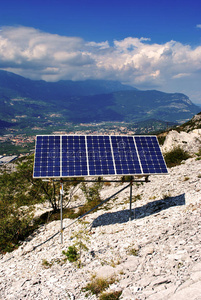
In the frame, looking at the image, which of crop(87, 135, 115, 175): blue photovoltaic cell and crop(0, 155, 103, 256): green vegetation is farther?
crop(0, 155, 103, 256): green vegetation

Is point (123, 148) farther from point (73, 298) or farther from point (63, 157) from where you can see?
point (73, 298)

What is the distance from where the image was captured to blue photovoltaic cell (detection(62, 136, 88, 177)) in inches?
634

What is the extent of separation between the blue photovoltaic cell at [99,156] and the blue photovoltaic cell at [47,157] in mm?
2798

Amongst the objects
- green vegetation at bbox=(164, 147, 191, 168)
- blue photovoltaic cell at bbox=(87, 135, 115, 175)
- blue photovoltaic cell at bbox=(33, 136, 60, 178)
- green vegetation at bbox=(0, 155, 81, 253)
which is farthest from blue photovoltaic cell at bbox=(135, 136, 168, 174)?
green vegetation at bbox=(164, 147, 191, 168)

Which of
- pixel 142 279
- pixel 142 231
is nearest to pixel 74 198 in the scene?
pixel 142 231

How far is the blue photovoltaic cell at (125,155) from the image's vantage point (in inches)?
666

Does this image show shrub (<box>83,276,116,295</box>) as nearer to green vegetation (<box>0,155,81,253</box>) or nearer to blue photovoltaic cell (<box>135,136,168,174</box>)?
blue photovoltaic cell (<box>135,136,168,174</box>)

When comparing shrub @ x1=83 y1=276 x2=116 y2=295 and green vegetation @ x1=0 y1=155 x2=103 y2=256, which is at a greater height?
green vegetation @ x1=0 y1=155 x2=103 y2=256

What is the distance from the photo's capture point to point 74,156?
1714 centimetres

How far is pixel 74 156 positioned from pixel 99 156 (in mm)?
2204

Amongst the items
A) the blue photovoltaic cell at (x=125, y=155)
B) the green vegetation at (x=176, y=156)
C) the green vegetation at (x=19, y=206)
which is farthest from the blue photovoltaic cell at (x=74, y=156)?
the green vegetation at (x=176, y=156)

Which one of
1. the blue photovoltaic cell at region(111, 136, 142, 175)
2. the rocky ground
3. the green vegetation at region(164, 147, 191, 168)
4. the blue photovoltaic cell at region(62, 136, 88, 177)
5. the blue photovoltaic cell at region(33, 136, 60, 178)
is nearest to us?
the rocky ground

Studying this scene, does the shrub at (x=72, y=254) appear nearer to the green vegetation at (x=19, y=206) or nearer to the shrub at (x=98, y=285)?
the shrub at (x=98, y=285)

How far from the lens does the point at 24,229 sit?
63.2ft
